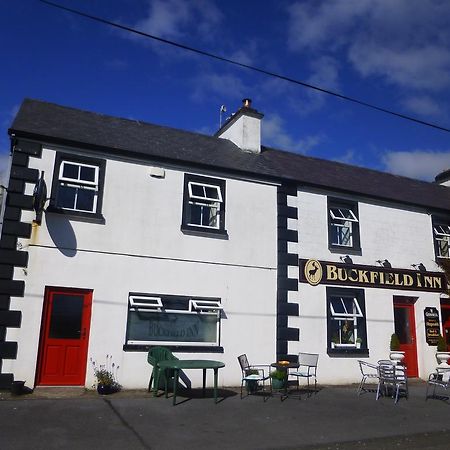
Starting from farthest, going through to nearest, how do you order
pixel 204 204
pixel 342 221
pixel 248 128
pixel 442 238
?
1. pixel 442 238
2. pixel 248 128
3. pixel 342 221
4. pixel 204 204

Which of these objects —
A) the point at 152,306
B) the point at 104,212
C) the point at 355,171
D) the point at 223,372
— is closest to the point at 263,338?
the point at 223,372

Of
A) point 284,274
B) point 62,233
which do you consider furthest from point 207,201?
point 62,233

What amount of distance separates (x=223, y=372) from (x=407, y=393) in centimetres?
415

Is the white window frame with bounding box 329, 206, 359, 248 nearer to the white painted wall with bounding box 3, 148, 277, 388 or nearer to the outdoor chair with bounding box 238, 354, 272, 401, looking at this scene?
the white painted wall with bounding box 3, 148, 277, 388

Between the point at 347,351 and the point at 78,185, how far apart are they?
7888 mm

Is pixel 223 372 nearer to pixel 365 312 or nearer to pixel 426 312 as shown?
pixel 365 312

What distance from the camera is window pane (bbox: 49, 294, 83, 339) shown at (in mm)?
9898

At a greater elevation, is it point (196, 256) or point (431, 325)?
point (196, 256)

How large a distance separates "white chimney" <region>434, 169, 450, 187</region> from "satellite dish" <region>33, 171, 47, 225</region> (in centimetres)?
1583

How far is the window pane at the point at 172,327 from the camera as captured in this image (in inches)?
415

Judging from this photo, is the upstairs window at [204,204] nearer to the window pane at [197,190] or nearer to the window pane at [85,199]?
the window pane at [197,190]

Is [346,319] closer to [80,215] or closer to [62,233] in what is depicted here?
[80,215]

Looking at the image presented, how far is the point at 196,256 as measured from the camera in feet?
37.2

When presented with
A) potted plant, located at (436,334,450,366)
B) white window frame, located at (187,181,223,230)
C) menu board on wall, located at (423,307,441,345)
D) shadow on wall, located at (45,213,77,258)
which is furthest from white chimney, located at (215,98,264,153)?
potted plant, located at (436,334,450,366)
